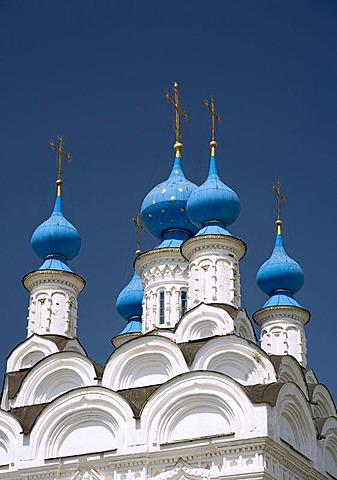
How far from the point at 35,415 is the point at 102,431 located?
4.15 ft

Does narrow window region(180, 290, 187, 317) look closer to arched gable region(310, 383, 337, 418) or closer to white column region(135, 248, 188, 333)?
white column region(135, 248, 188, 333)

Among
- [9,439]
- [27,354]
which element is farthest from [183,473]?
[27,354]

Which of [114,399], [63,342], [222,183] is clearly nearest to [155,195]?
[222,183]

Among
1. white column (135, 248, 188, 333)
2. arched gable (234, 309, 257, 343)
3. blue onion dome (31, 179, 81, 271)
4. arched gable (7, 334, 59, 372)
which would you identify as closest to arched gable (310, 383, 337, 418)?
arched gable (234, 309, 257, 343)

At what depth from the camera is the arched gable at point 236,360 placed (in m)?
17.5

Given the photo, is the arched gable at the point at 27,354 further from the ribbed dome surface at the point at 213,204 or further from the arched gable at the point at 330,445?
the arched gable at the point at 330,445

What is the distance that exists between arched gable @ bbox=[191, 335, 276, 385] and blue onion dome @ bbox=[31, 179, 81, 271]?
4.23 meters

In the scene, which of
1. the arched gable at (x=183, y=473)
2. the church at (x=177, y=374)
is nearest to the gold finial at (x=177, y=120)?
the church at (x=177, y=374)

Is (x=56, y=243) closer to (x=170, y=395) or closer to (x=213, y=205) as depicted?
(x=213, y=205)

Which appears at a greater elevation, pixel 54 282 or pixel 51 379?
pixel 54 282

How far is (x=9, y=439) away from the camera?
697 inches

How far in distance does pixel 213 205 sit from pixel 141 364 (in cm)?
324

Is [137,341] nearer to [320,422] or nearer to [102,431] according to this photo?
[102,431]

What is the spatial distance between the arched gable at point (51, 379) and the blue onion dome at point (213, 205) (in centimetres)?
336
